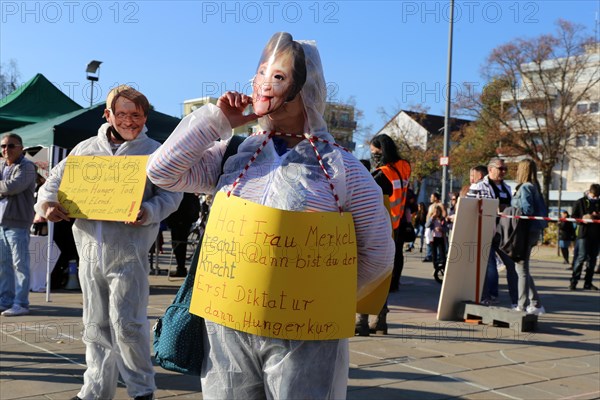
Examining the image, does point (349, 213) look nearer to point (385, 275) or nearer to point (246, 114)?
point (385, 275)

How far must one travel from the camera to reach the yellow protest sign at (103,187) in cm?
383

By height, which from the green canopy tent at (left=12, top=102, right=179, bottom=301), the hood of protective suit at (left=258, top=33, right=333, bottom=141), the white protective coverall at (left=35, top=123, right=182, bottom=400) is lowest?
the white protective coverall at (left=35, top=123, right=182, bottom=400)

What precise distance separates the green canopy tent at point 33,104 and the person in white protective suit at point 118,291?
25.5 ft

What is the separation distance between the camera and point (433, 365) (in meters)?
5.48

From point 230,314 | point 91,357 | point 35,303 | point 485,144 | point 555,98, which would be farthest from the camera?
point 485,144

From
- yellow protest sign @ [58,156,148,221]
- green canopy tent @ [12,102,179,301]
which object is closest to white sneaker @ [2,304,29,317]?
green canopy tent @ [12,102,179,301]

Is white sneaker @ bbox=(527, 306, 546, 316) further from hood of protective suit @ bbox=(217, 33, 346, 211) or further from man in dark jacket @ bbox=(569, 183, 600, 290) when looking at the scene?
hood of protective suit @ bbox=(217, 33, 346, 211)

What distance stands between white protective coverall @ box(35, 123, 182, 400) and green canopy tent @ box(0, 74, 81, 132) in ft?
25.9

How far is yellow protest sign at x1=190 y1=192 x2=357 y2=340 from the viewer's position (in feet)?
6.81

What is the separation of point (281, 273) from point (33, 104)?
10.8m

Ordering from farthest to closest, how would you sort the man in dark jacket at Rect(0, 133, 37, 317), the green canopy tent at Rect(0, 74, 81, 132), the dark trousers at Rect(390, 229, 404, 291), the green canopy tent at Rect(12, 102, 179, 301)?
the green canopy tent at Rect(0, 74, 81, 132)
the green canopy tent at Rect(12, 102, 179, 301)
the dark trousers at Rect(390, 229, 404, 291)
the man in dark jacket at Rect(0, 133, 37, 317)

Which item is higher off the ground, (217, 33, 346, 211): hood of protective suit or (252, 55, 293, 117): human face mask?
(252, 55, 293, 117): human face mask

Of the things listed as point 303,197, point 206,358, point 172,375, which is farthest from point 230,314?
point 172,375

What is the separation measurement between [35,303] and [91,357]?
4713mm
